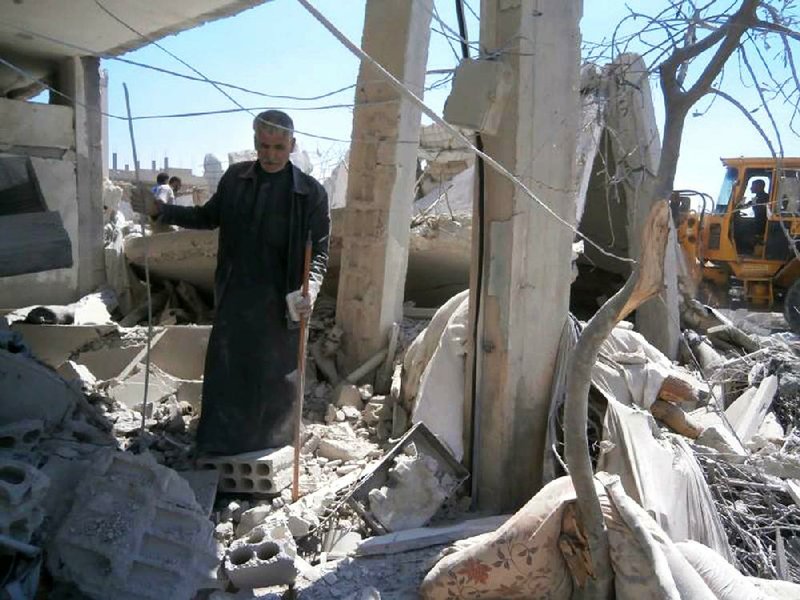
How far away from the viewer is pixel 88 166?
7.92m

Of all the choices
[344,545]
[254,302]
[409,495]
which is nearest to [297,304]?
[254,302]

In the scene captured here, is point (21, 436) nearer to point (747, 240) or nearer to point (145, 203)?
point (145, 203)

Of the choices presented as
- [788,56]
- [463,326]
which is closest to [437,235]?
[463,326]

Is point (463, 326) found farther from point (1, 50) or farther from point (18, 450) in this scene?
point (1, 50)

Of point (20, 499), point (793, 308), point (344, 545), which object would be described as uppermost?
point (793, 308)

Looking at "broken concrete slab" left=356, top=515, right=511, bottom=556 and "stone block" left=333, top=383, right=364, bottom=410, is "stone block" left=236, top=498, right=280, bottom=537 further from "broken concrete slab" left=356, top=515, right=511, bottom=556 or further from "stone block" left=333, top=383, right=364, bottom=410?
"stone block" left=333, top=383, right=364, bottom=410

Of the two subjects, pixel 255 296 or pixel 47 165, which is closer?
pixel 255 296

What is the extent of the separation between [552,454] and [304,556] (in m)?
1.33

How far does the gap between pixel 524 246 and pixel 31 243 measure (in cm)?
224

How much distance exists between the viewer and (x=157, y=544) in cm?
266

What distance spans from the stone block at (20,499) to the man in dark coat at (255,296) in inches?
61.3

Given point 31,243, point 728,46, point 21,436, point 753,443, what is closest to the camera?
point 728,46

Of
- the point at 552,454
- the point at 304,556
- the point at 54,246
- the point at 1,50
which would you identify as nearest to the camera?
the point at 54,246

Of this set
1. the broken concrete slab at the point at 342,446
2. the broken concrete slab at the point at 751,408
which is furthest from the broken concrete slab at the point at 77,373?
the broken concrete slab at the point at 751,408
